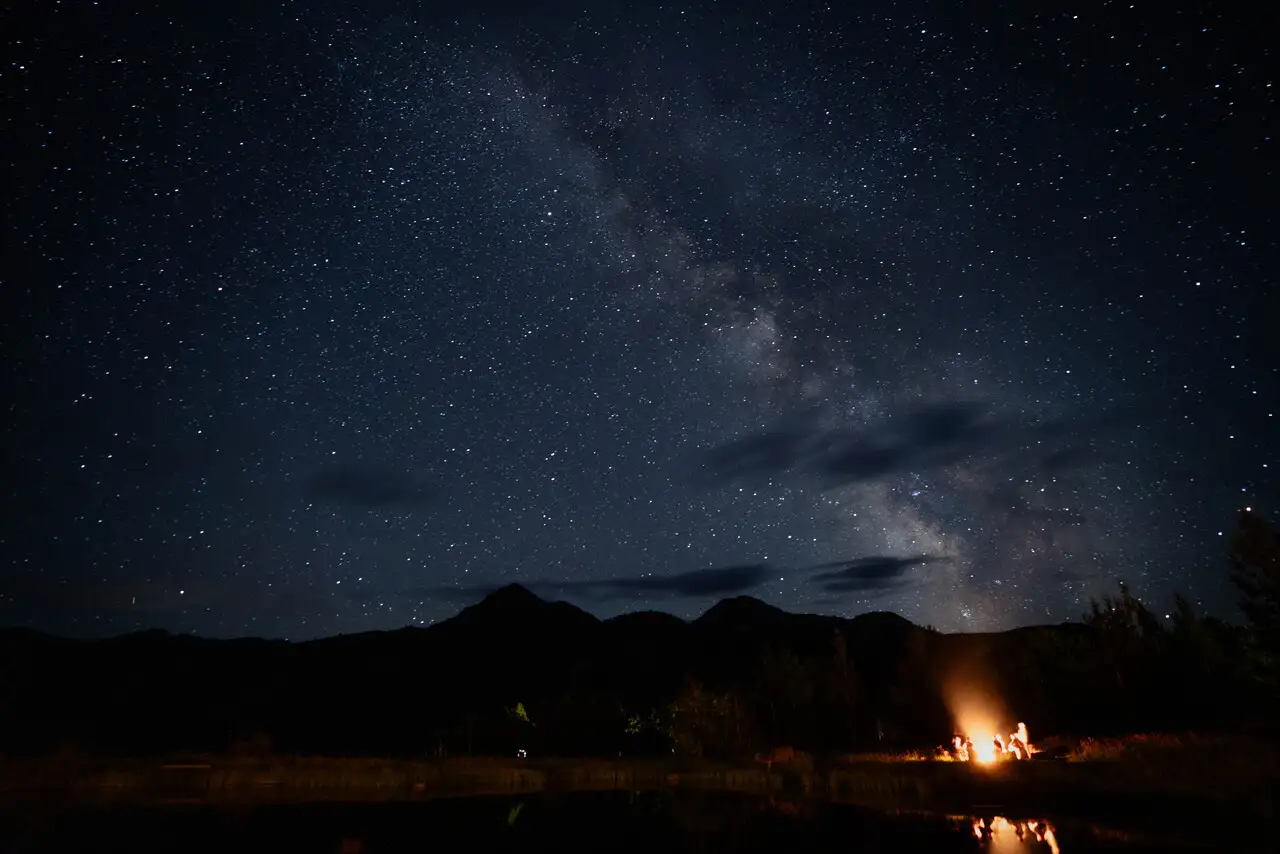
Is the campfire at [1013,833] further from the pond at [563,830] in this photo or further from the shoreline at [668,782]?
the shoreline at [668,782]

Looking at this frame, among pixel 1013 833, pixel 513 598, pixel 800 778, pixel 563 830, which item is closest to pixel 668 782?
pixel 800 778

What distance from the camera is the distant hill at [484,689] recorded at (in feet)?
169

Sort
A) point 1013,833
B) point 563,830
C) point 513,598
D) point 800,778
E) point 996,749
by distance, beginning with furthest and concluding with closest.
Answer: point 513,598, point 996,749, point 800,778, point 563,830, point 1013,833

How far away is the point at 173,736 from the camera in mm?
61625

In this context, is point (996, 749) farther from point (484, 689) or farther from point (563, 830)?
point (484, 689)

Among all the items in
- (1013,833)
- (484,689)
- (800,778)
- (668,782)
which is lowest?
(668,782)

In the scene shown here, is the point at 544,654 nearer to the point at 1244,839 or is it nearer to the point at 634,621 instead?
the point at 634,621

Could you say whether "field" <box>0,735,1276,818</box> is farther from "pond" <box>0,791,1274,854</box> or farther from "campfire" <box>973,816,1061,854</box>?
"campfire" <box>973,816,1061,854</box>

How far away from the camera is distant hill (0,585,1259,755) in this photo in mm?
51625

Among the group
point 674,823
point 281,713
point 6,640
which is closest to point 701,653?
point 281,713

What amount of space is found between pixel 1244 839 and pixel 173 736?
72097 mm

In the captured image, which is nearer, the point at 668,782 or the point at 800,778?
the point at 800,778

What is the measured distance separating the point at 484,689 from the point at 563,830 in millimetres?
86319

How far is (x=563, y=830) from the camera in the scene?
18.9 meters
